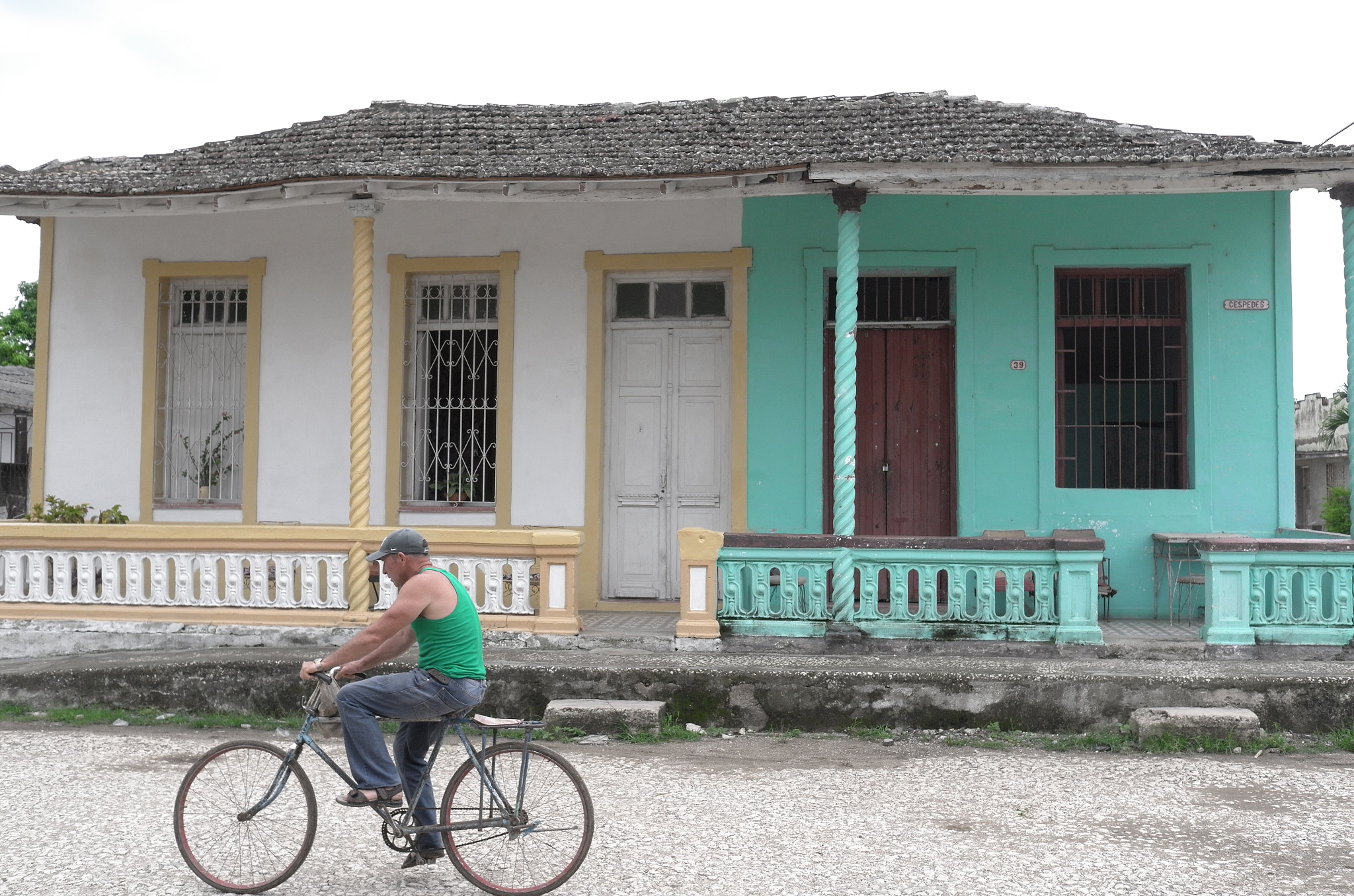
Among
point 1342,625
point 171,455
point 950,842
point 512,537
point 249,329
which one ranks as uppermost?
point 249,329

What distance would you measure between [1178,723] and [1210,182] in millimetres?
3721

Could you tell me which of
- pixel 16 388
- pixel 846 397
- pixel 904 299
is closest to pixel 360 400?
pixel 846 397

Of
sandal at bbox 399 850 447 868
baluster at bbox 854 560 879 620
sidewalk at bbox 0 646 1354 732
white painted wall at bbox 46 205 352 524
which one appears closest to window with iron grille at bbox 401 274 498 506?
white painted wall at bbox 46 205 352 524

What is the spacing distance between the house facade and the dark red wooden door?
3 centimetres

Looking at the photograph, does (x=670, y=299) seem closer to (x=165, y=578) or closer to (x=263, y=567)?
(x=263, y=567)

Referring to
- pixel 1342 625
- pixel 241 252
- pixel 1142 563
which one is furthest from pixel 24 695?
pixel 1342 625

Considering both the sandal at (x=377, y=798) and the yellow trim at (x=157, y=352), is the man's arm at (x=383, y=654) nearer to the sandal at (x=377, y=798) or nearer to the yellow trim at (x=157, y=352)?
the sandal at (x=377, y=798)

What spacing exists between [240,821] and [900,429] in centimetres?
673

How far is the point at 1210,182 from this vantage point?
26.9ft

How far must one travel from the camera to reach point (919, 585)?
27.5ft

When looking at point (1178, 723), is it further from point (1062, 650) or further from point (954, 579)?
point (954, 579)

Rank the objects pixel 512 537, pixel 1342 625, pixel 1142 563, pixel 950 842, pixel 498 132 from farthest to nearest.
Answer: pixel 498 132 → pixel 1142 563 → pixel 512 537 → pixel 1342 625 → pixel 950 842

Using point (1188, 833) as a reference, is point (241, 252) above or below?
above

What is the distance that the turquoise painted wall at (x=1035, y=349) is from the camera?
955 centimetres
